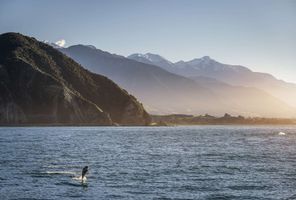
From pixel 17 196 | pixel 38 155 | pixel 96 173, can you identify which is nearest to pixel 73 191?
pixel 17 196

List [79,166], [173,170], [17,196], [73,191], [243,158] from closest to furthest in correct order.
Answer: [17,196] → [73,191] → [173,170] → [79,166] → [243,158]

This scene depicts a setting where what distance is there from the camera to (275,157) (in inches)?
3248

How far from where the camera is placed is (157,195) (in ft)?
142

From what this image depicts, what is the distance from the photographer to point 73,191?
149 ft

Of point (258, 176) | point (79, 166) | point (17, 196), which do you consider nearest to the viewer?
point (17, 196)

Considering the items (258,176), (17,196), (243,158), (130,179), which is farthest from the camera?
(243,158)

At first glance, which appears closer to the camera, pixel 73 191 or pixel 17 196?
pixel 17 196

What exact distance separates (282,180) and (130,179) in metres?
17.5

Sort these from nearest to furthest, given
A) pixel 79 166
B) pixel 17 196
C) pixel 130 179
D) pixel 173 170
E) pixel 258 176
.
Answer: pixel 17 196 < pixel 130 179 < pixel 258 176 < pixel 173 170 < pixel 79 166

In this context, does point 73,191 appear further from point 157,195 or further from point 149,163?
point 149,163

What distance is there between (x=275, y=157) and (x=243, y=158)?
22.7ft

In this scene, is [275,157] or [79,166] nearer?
[79,166]

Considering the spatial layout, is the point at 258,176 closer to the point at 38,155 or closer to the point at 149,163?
the point at 149,163

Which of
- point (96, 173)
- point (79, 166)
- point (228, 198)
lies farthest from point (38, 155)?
point (228, 198)
